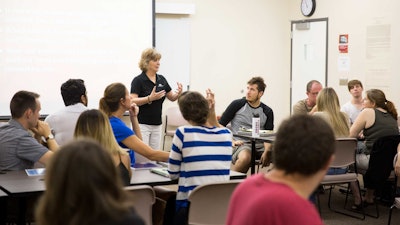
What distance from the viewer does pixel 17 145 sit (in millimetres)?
4012

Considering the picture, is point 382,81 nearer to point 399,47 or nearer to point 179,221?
point 399,47

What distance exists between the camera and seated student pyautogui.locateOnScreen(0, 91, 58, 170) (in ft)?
13.1

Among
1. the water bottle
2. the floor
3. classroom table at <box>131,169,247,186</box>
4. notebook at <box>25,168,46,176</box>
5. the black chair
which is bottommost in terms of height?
the floor

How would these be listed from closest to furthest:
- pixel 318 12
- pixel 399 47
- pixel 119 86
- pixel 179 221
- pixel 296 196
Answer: pixel 296 196, pixel 179 221, pixel 119 86, pixel 399 47, pixel 318 12

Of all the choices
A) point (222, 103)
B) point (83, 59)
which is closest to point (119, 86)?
point (83, 59)

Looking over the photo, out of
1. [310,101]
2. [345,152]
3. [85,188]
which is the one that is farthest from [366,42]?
[85,188]

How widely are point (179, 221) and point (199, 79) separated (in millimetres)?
5839

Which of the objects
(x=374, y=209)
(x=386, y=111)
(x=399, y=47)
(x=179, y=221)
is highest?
(x=399, y=47)

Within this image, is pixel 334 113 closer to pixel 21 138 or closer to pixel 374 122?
pixel 374 122

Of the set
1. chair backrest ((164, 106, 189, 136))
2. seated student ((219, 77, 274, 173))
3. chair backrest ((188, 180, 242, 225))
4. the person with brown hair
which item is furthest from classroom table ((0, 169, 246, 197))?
chair backrest ((164, 106, 189, 136))

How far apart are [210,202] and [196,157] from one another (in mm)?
297

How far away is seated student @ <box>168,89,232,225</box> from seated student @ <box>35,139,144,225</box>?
206 centimetres

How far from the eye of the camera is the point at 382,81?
8164 mm

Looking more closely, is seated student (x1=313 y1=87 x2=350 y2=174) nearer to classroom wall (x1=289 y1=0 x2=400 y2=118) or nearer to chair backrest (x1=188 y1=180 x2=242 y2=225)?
classroom wall (x1=289 y1=0 x2=400 y2=118)
